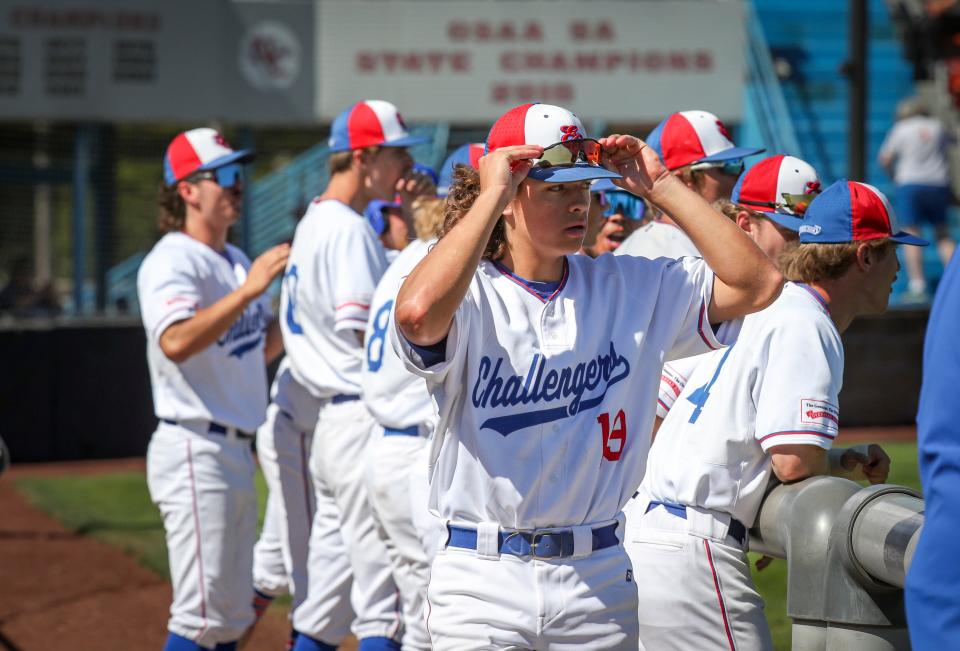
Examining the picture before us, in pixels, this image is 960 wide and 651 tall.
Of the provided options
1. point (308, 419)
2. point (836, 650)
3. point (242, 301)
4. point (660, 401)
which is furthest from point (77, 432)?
point (836, 650)

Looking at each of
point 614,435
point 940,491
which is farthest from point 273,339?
point 940,491

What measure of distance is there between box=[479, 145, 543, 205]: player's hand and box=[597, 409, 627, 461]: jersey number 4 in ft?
1.77

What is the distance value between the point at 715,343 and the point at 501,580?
2.43ft

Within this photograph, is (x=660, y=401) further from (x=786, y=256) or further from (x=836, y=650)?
(x=836, y=650)

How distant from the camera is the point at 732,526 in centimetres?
319

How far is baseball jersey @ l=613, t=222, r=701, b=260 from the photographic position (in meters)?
4.14

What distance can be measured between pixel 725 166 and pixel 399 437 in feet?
4.77

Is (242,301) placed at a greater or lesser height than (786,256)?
lesser

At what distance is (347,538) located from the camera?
4.88 meters

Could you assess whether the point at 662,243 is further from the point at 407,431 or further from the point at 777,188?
the point at 407,431

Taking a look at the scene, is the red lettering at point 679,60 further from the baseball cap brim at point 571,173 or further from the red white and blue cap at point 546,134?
the baseball cap brim at point 571,173

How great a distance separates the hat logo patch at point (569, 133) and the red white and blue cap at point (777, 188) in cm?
95

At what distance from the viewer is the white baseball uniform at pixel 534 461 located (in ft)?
9.10

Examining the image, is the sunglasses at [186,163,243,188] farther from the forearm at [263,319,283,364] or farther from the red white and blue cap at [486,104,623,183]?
the red white and blue cap at [486,104,623,183]
